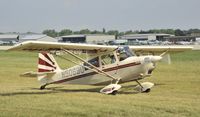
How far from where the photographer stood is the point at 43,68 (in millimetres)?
18266

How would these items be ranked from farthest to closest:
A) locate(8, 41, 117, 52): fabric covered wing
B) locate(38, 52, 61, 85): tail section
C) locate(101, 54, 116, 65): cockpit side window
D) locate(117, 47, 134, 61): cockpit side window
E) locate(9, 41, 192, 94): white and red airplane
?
locate(38, 52, 61, 85): tail section < locate(101, 54, 116, 65): cockpit side window < locate(117, 47, 134, 61): cockpit side window < locate(9, 41, 192, 94): white and red airplane < locate(8, 41, 117, 52): fabric covered wing

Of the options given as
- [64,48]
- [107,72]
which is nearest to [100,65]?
[107,72]

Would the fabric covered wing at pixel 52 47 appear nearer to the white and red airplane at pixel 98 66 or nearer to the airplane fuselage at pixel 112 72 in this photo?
the white and red airplane at pixel 98 66

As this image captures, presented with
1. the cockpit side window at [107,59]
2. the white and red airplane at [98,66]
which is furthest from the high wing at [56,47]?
the cockpit side window at [107,59]

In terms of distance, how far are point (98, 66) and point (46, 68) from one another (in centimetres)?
254

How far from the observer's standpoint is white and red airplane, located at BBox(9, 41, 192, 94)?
15828 millimetres

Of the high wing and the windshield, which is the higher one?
the high wing

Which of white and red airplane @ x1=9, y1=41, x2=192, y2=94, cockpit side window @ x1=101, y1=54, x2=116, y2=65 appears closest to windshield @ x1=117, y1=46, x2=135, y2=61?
white and red airplane @ x1=9, y1=41, x2=192, y2=94

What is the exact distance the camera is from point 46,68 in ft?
60.1

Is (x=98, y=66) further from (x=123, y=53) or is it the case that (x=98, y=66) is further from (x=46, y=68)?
(x=46, y=68)

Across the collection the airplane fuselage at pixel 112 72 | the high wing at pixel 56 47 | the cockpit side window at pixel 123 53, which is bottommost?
the airplane fuselage at pixel 112 72

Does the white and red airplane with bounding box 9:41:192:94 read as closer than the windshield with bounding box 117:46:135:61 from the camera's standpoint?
Yes

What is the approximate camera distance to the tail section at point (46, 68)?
18.2 metres

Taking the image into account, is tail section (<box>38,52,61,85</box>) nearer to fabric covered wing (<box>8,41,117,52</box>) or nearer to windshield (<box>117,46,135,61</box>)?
fabric covered wing (<box>8,41,117,52</box>)
